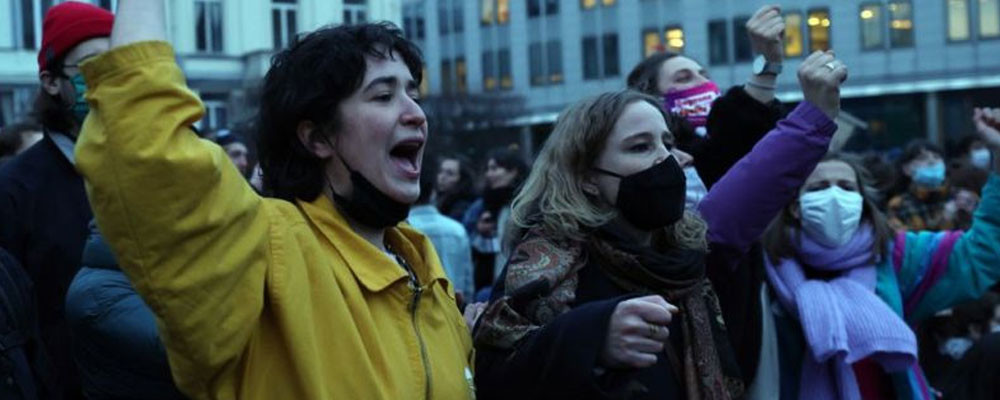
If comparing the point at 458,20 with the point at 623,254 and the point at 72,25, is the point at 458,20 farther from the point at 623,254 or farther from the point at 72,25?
the point at 623,254

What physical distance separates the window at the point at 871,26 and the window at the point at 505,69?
15.4 m

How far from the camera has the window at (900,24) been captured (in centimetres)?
4319

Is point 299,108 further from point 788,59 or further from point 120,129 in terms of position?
point 788,59

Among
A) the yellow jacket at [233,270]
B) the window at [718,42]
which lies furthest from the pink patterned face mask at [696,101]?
the window at [718,42]

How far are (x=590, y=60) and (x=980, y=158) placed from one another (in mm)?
40316

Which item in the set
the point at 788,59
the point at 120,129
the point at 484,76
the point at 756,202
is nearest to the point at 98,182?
the point at 120,129

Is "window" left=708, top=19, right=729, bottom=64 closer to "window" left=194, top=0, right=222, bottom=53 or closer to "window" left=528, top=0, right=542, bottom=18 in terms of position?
"window" left=528, top=0, right=542, bottom=18

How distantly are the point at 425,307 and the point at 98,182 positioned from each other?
3.22 ft

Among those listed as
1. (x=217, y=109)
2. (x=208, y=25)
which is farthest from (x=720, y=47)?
(x=208, y=25)

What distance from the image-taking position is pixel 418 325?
9.07 ft

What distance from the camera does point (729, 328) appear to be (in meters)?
3.97

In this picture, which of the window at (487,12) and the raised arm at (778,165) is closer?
the raised arm at (778,165)

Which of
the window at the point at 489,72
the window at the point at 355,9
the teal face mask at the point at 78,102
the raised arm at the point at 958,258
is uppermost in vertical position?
the window at the point at 355,9

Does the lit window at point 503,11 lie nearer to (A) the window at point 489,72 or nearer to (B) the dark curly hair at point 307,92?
(A) the window at point 489,72
